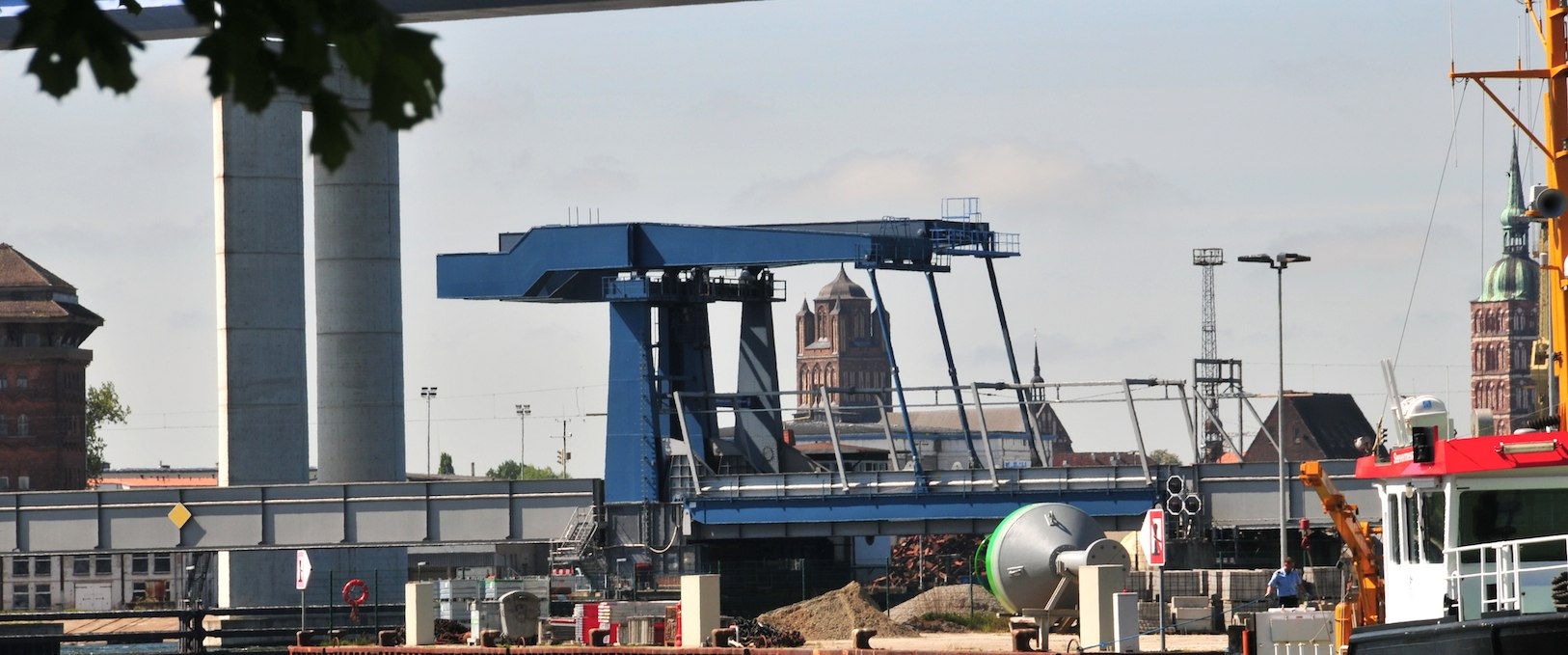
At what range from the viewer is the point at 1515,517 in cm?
1942

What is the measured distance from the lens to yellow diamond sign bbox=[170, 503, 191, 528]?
61.6 meters

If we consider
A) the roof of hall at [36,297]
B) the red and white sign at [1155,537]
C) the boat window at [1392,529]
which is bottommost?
the red and white sign at [1155,537]

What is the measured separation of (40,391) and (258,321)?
64.7 m

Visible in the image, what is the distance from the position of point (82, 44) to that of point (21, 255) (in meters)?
132

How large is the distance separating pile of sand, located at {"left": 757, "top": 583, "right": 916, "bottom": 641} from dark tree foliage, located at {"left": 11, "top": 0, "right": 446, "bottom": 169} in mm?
35196

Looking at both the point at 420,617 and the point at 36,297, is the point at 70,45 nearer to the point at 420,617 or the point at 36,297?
the point at 420,617

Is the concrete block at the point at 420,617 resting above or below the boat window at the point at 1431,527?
below

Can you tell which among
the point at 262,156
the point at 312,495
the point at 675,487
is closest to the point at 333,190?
the point at 262,156

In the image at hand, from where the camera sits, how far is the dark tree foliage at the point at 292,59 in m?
6.01

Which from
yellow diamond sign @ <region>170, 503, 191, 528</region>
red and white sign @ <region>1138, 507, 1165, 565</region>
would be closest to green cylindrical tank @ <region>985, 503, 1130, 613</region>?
red and white sign @ <region>1138, 507, 1165, 565</region>

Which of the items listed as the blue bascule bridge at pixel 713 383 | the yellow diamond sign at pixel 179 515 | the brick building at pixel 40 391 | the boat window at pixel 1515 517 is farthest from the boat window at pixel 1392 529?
the brick building at pixel 40 391

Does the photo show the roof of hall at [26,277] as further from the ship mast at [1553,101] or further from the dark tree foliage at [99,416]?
the ship mast at [1553,101]

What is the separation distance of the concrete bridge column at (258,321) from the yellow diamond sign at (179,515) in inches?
106

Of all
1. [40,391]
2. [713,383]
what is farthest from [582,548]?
[40,391]
